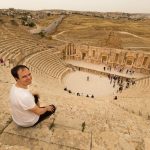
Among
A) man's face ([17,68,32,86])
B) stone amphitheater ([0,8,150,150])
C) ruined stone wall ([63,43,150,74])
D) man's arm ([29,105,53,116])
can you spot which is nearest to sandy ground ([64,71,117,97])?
stone amphitheater ([0,8,150,150])

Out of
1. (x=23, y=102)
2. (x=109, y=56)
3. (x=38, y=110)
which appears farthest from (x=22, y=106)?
(x=109, y=56)

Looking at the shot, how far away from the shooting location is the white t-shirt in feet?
15.3

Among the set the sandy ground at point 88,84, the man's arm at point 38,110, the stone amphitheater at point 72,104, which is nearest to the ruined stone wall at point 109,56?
the stone amphitheater at point 72,104

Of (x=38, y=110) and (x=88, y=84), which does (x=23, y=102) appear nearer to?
(x=38, y=110)

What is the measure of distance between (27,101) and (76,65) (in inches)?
1109

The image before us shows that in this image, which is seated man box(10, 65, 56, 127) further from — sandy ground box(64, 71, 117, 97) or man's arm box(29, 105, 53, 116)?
sandy ground box(64, 71, 117, 97)

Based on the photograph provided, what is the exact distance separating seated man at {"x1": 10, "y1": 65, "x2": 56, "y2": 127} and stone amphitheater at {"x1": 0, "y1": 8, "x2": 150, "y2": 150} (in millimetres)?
276

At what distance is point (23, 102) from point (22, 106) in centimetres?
10

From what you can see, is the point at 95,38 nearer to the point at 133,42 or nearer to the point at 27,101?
the point at 133,42

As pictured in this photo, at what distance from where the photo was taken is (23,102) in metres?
4.70

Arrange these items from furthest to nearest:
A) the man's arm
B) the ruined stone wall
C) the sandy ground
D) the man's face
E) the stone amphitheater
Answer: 1. the ruined stone wall
2. the sandy ground
3. the stone amphitheater
4. the man's arm
5. the man's face

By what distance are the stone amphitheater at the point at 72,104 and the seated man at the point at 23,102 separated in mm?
276

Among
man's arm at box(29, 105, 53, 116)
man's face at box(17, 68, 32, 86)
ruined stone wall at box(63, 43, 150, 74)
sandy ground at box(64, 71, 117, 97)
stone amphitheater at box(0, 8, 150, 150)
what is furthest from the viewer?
ruined stone wall at box(63, 43, 150, 74)

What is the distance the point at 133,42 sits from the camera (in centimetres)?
4241
